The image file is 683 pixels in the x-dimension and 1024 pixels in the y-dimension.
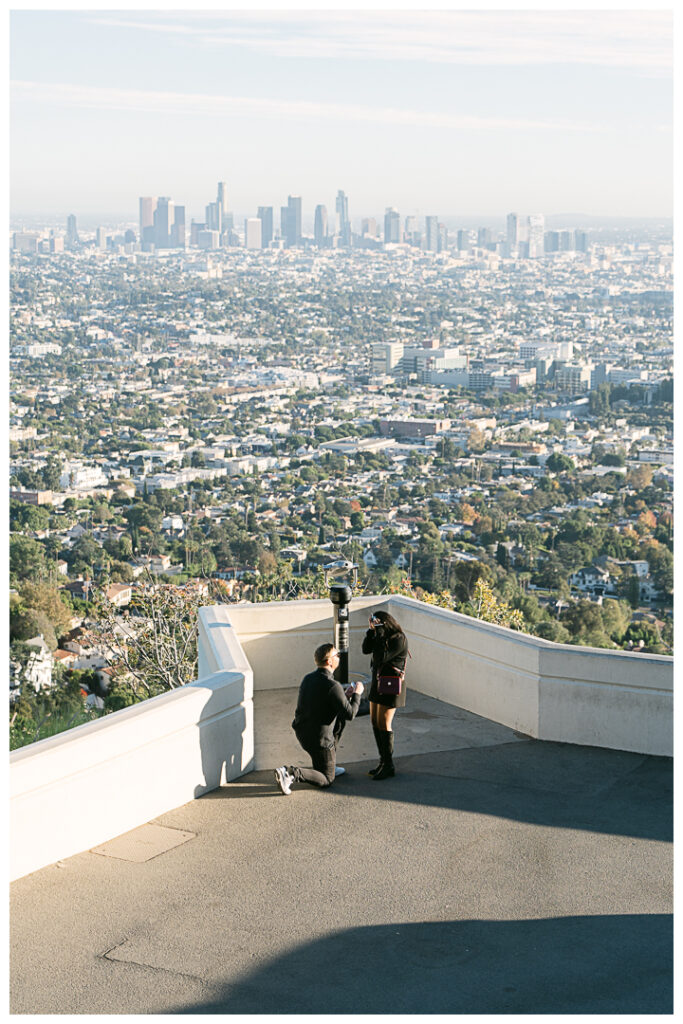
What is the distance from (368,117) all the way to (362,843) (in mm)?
149543

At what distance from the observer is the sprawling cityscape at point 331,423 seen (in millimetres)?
42906

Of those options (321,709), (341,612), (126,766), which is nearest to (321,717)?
(321,709)

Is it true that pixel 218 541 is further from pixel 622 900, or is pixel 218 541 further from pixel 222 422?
pixel 622 900

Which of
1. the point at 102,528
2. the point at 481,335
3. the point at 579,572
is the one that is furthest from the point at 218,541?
the point at 481,335

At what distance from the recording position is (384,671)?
6.70 metres

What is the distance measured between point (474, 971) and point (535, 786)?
85.1 inches

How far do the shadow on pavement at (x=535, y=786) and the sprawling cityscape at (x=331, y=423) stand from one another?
688cm

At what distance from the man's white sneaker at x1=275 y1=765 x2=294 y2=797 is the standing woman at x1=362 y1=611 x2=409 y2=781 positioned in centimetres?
58

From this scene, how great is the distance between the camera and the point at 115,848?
18.2ft

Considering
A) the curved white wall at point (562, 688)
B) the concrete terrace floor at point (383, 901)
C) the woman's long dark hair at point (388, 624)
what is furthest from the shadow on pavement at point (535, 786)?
the woman's long dark hair at point (388, 624)

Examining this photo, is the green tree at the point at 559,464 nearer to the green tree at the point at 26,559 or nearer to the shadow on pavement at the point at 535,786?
the green tree at the point at 26,559

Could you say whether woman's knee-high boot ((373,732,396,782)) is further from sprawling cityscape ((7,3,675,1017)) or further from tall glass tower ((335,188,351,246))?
tall glass tower ((335,188,351,246))

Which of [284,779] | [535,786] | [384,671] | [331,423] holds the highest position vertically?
[331,423]

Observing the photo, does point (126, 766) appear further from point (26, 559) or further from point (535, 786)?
point (26, 559)
